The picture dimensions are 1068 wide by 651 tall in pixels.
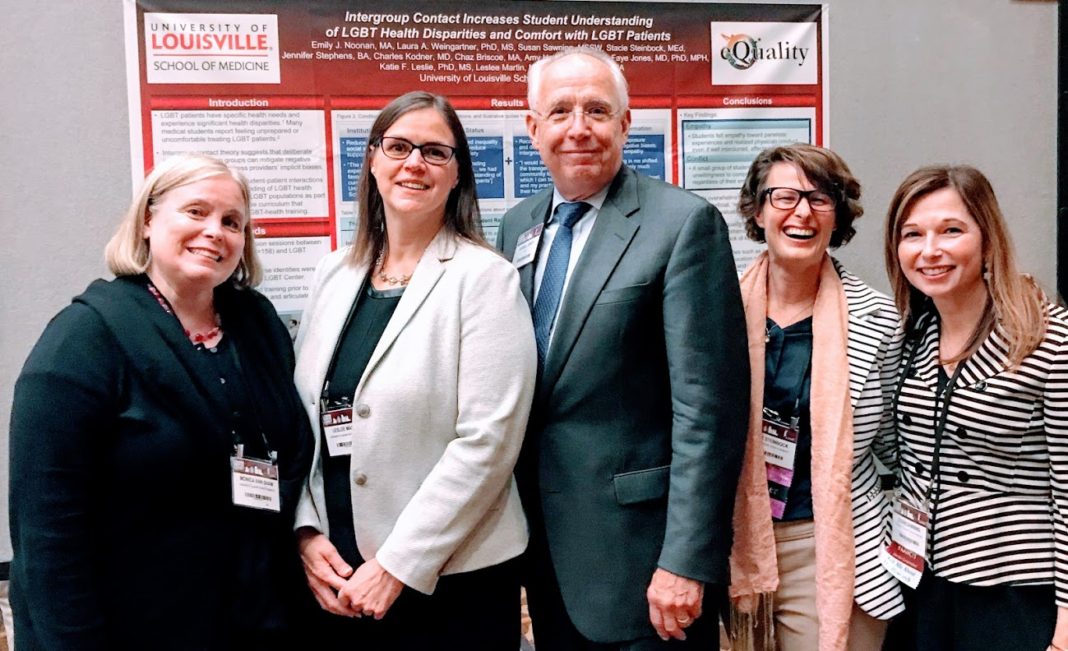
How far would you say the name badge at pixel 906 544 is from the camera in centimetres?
171

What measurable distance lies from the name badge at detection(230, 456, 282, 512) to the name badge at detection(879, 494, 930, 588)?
135 centimetres

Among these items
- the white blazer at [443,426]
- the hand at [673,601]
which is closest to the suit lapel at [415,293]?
the white blazer at [443,426]

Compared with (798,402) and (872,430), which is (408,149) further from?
(872,430)

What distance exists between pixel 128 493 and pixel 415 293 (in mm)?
667

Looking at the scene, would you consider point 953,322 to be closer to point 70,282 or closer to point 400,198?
point 400,198

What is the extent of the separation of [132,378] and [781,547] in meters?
1.48

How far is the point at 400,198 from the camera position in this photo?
67.9 inches

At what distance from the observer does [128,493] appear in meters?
1.49

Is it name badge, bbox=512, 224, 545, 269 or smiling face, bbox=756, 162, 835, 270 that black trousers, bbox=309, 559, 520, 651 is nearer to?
name badge, bbox=512, 224, 545, 269

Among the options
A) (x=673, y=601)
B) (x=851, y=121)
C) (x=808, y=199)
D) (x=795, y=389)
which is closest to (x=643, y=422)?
(x=673, y=601)

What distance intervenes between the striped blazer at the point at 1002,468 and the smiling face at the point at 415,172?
115 cm

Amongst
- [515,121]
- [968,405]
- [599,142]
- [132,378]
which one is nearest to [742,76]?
[515,121]

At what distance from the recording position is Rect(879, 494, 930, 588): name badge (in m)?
1.71

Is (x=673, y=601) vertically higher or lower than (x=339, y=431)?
lower
